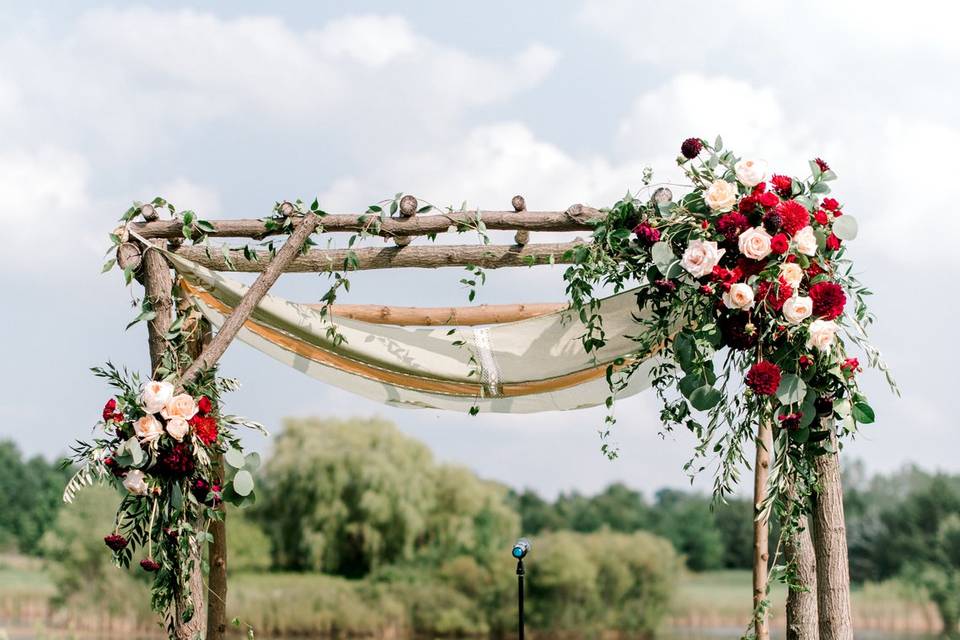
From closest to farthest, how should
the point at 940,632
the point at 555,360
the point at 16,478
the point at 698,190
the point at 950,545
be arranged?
1. the point at 698,190
2. the point at 555,360
3. the point at 940,632
4. the point at 950,545
5. the point at 16,478

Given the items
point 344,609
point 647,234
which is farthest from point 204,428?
point 344,609

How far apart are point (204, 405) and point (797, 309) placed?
81.2 inches

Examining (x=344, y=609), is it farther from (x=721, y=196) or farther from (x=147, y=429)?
(x=721, y=196)

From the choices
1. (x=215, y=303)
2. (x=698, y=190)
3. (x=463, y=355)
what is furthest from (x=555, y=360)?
(x=215, y=303)

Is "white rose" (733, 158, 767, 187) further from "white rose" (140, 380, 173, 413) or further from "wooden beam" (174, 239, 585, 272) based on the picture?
"white rose" (140, 380, 173, 413)

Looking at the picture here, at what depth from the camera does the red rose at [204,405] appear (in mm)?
3471

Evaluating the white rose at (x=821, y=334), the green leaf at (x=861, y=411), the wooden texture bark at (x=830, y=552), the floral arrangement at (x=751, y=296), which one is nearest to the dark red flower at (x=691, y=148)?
the floral arrangement at (x=751, y=296)

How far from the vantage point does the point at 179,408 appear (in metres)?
3.38

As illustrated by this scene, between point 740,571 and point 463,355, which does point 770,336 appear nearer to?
point 463,355

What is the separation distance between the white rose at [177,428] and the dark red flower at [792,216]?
2143 millimetres

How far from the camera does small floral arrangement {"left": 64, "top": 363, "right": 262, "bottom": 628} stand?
11.0 ft

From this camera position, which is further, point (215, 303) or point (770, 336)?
point (215, 303)

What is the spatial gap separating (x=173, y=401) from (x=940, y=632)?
13206 mm

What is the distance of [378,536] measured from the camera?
14.3m
